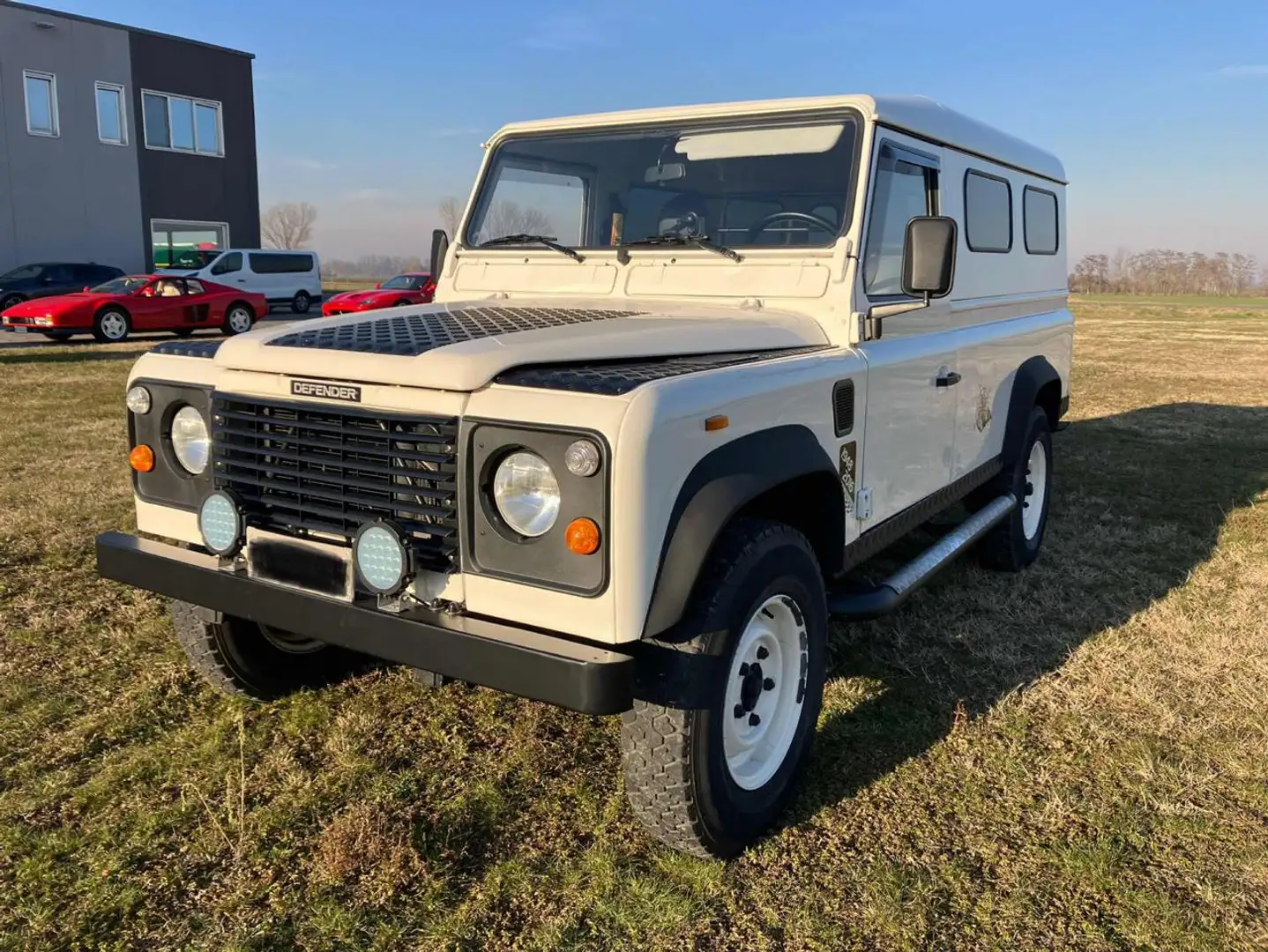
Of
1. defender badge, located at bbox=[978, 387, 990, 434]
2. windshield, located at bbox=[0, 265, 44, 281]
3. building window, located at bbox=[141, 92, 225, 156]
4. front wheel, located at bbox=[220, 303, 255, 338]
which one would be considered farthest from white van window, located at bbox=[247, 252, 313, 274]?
defender badge, located at bbox=[978, 387, 990, 434]

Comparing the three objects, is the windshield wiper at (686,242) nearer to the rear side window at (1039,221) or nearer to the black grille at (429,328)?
the black grille at (429,328)

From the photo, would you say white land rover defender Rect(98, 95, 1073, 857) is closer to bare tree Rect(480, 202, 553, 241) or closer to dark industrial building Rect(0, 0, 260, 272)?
bare tree Rect(480, 202, 553, 241)

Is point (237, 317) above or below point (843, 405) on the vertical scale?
above

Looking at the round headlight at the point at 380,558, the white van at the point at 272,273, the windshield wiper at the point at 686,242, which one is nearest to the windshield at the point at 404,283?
the white van at the point at 272,273

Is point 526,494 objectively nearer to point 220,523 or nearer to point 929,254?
point 220,523

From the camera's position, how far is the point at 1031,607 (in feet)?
16.8

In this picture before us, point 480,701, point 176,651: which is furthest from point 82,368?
point 480,701

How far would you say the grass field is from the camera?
2.63 metres

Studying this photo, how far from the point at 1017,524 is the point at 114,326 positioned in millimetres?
17743

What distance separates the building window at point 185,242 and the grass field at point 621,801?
27315 millimetres

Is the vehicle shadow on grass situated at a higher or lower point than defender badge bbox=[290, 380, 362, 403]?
lower

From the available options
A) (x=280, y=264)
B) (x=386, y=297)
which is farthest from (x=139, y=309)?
(x=280, y=264)

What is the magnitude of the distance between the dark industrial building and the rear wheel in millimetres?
10123

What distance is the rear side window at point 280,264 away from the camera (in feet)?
85.9
